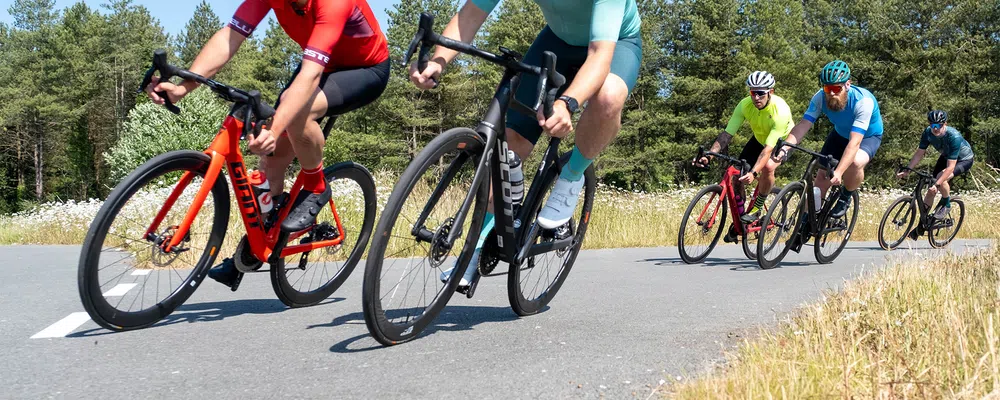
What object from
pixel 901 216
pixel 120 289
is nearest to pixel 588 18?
pixel 120 289

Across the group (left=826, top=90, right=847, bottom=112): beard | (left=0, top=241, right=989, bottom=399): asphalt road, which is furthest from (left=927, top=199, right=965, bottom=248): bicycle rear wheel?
(left=0, top=241, right=989, bottom=399): asphalt road

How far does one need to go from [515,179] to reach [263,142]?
114cm

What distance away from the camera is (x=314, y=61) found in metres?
3.88

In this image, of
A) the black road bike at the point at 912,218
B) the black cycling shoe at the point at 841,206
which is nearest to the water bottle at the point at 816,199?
the black cycling shoe at the point at 841,206

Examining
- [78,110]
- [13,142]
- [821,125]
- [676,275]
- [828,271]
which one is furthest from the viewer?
[13,142]

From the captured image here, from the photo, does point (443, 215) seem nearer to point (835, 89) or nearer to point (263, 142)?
point (263, 142)

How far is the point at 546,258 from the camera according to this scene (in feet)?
16.0

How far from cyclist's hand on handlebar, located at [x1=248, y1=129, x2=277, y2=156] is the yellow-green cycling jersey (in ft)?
19.6

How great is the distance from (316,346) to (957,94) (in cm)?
5589

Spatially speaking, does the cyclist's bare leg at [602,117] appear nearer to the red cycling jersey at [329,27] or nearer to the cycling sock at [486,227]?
the cycling sock at [486,227]

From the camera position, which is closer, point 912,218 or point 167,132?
point 912,218

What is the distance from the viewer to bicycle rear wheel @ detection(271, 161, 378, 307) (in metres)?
4.62

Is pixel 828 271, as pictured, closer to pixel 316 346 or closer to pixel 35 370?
pixel 316 346

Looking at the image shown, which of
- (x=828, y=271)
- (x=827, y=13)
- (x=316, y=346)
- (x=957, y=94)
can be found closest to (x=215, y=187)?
(x=316, y=346)
